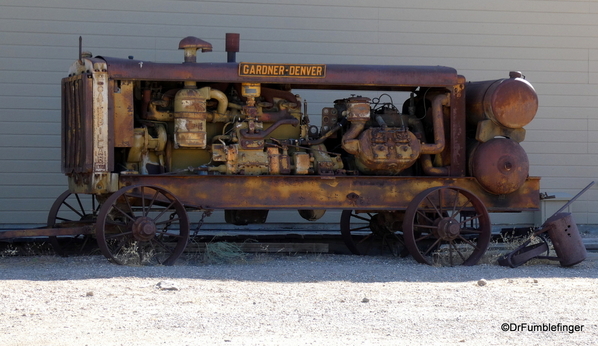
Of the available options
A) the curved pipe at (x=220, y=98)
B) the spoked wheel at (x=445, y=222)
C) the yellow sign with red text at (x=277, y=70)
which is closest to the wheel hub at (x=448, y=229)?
the spoked wheel at (x=445, y=222)

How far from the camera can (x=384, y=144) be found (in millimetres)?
9336

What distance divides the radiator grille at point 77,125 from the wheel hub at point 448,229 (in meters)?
3.60

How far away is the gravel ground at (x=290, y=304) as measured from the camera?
17.7 feet

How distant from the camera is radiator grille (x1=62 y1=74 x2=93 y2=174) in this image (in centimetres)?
859

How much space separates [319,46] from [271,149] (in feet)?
11.6

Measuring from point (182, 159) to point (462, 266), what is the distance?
10.3 feet

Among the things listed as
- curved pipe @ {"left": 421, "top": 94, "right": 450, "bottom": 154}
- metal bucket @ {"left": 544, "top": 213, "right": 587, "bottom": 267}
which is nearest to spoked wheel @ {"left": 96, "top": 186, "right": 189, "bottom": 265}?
curved pipe @ {"left": 421, "top": 94, "right": 450, "bottom": 154}

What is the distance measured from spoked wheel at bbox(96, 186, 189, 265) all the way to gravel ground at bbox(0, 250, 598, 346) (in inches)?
Result: 14.1

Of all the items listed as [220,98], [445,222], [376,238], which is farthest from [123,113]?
[376,238]

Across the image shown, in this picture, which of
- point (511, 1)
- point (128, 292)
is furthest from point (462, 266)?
point (511, 1)

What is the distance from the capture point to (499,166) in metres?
9.31

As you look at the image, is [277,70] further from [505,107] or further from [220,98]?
[505,107]

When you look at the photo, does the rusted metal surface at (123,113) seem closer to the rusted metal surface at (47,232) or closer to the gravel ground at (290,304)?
the rusted metal surface at (47,232)

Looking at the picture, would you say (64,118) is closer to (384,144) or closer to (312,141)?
(312,141)
